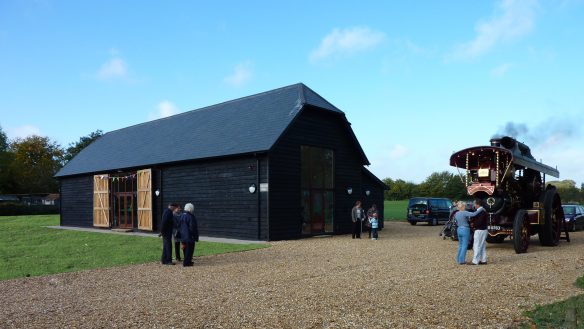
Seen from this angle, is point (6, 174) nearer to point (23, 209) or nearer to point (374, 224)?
point (23, 209)

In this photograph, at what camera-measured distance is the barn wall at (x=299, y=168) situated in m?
18.5

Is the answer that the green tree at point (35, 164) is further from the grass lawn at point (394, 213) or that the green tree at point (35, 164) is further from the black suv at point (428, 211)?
the black suv at point (428, 211)

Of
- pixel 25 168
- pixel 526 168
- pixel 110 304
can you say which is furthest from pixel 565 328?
pixel 25 168

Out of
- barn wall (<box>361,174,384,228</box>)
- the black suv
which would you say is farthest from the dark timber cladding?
the black suv

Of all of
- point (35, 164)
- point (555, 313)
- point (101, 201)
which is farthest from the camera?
point (35, 164)

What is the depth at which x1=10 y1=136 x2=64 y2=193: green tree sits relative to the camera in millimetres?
67688

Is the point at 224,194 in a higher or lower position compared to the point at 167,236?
higher

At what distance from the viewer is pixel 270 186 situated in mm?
18203

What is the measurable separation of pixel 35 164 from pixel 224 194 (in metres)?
66.0

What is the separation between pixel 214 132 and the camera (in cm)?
2211

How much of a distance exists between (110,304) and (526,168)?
45.9ft

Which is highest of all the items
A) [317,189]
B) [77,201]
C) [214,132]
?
[214,132]

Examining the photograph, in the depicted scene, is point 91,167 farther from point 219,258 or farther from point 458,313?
point 458,313

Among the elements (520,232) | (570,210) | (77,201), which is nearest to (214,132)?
(77,201)
